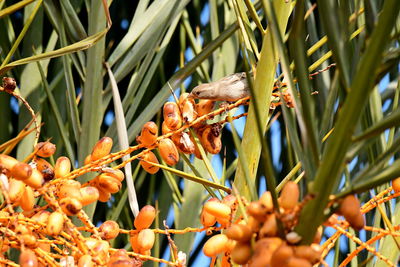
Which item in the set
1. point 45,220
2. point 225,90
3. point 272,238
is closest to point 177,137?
point 225,90

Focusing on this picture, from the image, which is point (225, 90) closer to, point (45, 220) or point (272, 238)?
point (45, 220)

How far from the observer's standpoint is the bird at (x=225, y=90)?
109 cm

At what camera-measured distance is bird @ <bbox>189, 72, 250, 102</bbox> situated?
3.58 ft

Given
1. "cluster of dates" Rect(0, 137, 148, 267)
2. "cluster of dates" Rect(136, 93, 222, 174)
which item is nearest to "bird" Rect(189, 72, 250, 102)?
"cluster of dates" Rect(136, 93, 222, 174)

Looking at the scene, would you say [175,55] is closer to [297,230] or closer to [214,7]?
[214,7]

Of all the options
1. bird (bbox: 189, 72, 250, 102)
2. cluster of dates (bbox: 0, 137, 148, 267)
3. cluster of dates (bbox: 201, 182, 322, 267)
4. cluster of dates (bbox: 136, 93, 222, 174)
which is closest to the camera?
cluster of dates (bbox: 201, 182, 322, 267)

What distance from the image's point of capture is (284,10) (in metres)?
1.06

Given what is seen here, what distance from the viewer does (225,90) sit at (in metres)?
1.10

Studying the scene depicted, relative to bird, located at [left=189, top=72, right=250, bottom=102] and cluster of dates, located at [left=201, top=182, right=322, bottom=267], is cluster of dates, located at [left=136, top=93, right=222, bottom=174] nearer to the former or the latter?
bird, located at [left=189, top=72, right=250, bottom=102]

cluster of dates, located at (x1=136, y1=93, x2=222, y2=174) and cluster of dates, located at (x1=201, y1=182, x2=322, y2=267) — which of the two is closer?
cluster of dates, located at (x1=201, y1=182, x2=322, y2=267)

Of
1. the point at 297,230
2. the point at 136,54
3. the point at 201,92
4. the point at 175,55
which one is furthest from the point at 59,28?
the point at 297,230

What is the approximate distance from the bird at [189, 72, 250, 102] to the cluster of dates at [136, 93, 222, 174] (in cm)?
6

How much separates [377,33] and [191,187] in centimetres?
100

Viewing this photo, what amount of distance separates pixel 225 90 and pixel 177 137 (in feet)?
0.45
